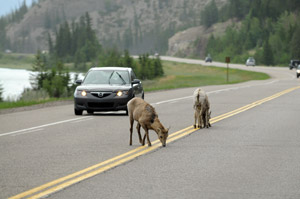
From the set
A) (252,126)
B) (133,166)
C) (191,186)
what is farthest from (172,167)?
(252,126)

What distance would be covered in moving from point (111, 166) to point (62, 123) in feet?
26.6

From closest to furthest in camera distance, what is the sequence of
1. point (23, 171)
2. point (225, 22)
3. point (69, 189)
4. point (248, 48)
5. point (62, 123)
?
point (69, 189) < point (23, 171) < point (62, 123) < point (248, 48) < point (225, 22)

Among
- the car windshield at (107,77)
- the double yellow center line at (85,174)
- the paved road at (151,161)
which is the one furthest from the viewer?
the car windshield at (107,77)

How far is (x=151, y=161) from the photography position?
9828 mm

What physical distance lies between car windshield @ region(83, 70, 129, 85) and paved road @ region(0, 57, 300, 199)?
11.8 ft

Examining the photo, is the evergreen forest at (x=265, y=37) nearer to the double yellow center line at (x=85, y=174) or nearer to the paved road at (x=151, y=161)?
the paved road at (x=151, y=161)

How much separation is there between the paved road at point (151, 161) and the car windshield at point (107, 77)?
3.61 metres

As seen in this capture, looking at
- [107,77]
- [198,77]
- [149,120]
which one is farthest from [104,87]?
[198,77]

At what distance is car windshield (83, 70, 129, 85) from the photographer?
20703 millimetres

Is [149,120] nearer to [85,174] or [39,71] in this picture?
[85,174]

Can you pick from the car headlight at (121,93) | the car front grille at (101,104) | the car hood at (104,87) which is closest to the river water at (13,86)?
the car hood at (104,87)

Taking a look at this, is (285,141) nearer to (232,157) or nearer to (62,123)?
(232,157)

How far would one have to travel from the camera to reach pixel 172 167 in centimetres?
922

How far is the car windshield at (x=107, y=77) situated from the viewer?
20703 mm
